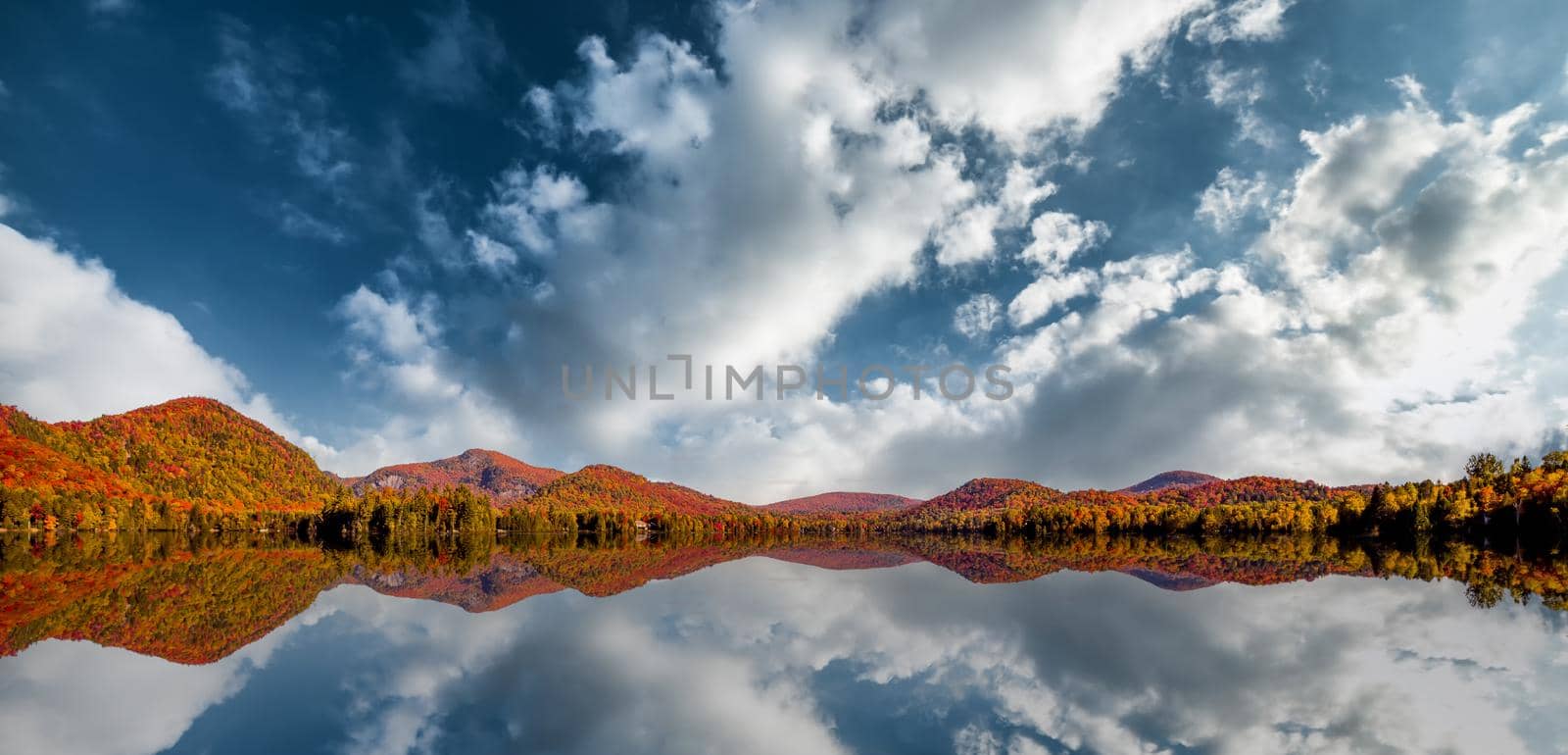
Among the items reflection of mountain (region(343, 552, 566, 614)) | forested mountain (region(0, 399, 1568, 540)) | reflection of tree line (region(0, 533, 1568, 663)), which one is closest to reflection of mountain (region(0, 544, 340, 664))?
reflection of tree line (region(0, 533, 1568, 663))

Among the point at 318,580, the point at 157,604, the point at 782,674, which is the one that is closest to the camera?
the point at 782,674

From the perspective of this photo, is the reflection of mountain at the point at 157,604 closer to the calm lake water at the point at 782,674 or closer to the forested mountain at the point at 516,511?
the calm lake water at the point at 782,674

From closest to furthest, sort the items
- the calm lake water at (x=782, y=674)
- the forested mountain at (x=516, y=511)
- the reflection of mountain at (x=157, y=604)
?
the calm lake water at (x=782, y=674)
the reflection of mountain at (x=157, y=604)
the forested mountain at (x=516, y=511)

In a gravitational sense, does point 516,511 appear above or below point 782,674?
above

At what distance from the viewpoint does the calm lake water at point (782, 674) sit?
33.8 ft

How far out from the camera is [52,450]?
164 m

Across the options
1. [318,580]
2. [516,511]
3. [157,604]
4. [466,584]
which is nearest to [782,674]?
[157,604]

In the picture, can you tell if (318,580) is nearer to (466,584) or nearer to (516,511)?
(466,584)

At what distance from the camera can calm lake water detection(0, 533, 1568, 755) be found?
1029 cm

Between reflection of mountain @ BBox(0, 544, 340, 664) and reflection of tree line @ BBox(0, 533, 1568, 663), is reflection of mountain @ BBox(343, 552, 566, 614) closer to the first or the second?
reflection of tree line @ BBox(0, 533, 1568, 663)

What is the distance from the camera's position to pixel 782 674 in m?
14.5

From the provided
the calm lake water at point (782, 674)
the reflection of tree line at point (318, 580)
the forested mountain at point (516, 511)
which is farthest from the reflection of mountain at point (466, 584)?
the forested mountain at point (516, 511)

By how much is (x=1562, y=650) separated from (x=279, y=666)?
96.6ft

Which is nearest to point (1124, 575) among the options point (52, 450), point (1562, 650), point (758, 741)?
point (1562, 650)
